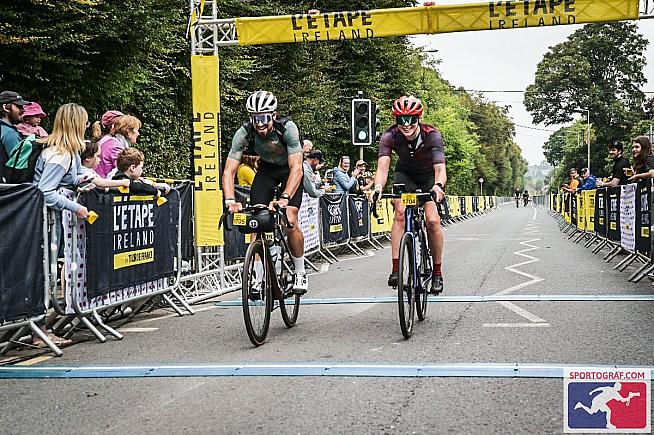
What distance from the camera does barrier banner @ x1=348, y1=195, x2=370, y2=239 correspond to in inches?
704

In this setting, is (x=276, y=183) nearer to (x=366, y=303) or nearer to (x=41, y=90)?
(x=366, y=303)

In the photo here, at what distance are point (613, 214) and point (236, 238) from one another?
7190 millimetres

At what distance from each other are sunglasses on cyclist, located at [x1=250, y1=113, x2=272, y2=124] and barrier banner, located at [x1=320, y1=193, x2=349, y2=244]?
8.50 m

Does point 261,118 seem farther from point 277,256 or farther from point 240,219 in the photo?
point 277,256

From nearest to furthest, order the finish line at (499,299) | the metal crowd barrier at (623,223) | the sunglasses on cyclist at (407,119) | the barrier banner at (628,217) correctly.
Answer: the sunglasses on cyclist at (407,119) → the finish line at (499,299) → the metal crowd barrier at (623,223) → the barrier banner at (628,217)

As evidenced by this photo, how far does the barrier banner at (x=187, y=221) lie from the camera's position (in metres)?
10.3

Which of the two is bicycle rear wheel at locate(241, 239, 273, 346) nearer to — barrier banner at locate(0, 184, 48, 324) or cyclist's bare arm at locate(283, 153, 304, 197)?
cyclist's bare arm at locate(283, 153, 304, 197)

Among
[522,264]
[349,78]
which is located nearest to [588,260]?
[522,264]

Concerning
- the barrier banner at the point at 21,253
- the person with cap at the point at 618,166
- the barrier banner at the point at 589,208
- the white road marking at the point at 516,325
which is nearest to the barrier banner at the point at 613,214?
the person with cap at the point at 618,166

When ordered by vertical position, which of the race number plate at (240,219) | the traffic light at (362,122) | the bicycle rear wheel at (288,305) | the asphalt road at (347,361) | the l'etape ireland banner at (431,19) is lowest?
the asphalt road at (347,361)

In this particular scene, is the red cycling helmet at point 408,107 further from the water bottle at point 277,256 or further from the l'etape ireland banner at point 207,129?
the l'etape ireland banner at point 207,129

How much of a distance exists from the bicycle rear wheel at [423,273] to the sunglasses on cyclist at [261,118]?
1.74 meters

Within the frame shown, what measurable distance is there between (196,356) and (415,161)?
2.88 m

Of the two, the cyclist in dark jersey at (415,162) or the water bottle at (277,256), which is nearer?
the water bottle at (277,256)
